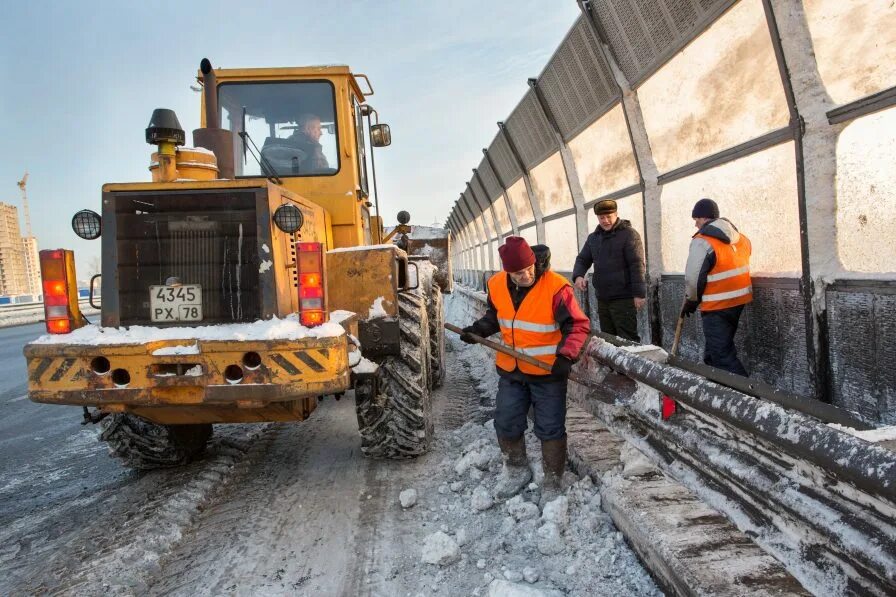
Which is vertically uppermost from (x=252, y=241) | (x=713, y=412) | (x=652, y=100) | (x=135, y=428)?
(x=652, y=100)

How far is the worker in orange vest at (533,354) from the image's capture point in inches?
126

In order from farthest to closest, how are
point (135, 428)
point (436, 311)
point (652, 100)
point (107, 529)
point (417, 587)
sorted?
point (436, 311) → point (652, 100) → point (135, 428) → point (107, 529) → point (417, 587)

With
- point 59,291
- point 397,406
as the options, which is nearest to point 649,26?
point 397,406

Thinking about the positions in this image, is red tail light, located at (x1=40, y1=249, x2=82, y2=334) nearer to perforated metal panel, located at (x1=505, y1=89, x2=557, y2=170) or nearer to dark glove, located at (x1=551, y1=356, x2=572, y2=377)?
dark glove, located at (x1=551, y1=356, x2=572, y2=377)

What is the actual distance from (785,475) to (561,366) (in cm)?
149

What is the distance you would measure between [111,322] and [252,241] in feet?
3.20

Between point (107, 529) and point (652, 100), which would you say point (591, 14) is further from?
point (107, 529)

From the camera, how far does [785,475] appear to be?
67.0 inches

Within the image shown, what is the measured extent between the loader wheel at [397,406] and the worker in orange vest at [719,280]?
6.61ft

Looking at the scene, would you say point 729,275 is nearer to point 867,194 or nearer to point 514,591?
point 867,194

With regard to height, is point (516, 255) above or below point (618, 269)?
above

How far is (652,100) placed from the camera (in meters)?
4.98

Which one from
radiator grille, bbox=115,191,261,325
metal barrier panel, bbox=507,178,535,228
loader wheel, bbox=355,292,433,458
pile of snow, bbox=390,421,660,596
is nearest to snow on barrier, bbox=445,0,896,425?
pile of snow, bbox=390,421,660,596

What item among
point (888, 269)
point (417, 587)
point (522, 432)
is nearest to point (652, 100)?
point (888, 269)
